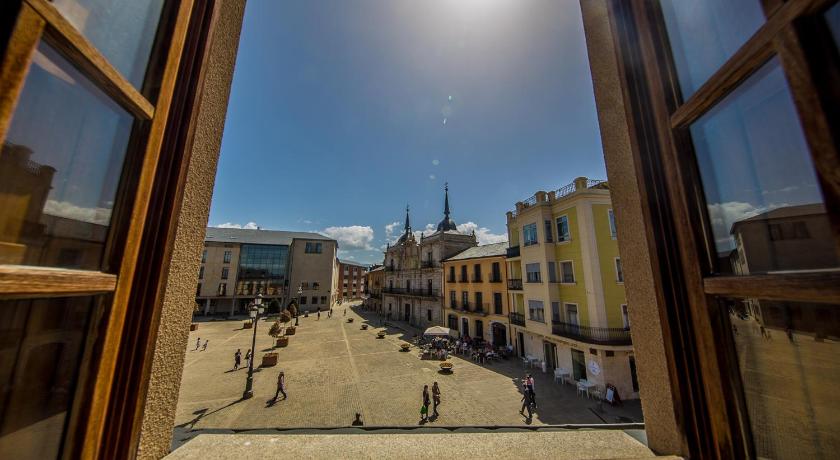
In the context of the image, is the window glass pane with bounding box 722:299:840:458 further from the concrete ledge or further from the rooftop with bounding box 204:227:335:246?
the rooftop with bounding box 204:227:335:246

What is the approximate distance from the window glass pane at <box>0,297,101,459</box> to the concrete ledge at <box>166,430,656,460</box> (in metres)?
0.86

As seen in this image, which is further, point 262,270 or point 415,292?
point 262,270

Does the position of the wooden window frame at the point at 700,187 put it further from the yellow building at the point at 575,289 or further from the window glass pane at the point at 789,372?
the yellow building at the point at 575,289

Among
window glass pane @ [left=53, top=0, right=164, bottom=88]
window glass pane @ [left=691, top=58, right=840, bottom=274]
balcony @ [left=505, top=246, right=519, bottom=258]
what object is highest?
balcony @ [left=505, top=246, right=519, bottom=258]

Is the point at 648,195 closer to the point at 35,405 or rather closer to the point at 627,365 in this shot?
the point at 35,405

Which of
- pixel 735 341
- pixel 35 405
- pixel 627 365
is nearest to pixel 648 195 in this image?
pixel 735 341

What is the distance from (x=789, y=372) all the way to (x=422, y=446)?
1.93 metres

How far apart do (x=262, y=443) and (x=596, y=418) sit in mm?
14616

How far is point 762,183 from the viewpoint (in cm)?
124

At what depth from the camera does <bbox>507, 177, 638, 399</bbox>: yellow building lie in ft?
48.6

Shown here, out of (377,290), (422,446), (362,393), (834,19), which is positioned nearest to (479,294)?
(362,393)

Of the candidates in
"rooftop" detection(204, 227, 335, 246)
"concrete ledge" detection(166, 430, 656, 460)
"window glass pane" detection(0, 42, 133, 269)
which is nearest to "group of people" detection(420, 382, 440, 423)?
"concrete ledge" detection(166, 430, 656, 460)

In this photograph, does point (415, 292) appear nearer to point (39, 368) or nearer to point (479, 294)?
point (479, 294)

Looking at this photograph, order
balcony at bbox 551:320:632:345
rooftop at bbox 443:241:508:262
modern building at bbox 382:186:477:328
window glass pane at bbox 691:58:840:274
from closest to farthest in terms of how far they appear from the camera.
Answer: window glass pane at bbox 691:58:840:274 → balcony at bbox 551:320:632:345 → rooftop at bbox 443:241:508:262 → modern building at bbox 382:186:477:328
